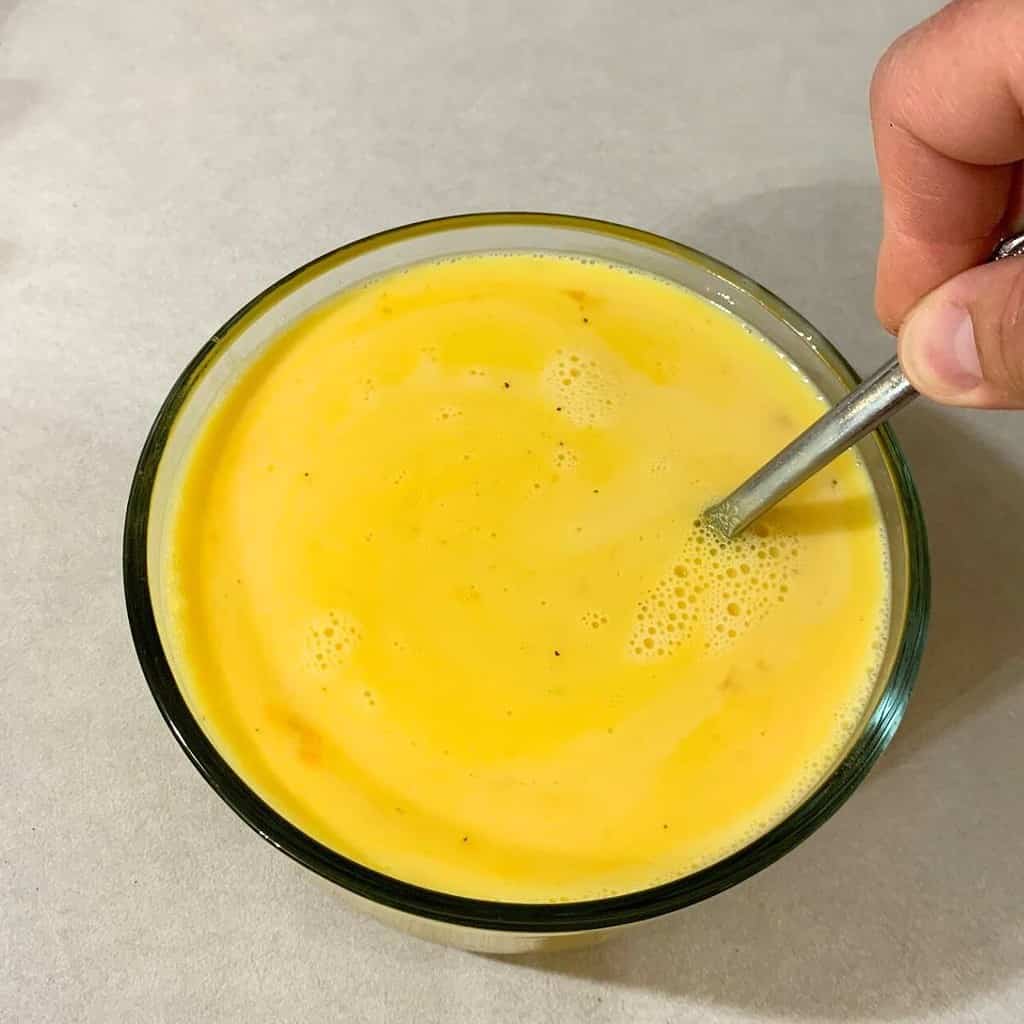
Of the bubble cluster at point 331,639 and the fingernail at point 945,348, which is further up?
the fingernail at point 945,348

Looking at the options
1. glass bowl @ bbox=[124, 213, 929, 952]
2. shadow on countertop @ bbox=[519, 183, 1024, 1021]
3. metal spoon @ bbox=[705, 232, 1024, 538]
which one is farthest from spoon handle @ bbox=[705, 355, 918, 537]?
shadow on countertop @ bbox=[519, 183, 1024, 1021]

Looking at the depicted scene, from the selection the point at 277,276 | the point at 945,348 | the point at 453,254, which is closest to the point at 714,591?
the point at 945,348

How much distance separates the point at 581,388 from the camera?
968 mm

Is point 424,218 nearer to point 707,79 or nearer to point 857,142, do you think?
point 707,79

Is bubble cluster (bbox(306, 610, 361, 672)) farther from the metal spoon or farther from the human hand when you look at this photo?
the human hand

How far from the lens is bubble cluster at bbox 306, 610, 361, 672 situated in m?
→ 0.85

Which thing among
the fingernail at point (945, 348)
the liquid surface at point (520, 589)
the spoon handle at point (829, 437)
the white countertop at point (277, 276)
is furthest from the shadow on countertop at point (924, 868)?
the fingernail at point (945, 348)

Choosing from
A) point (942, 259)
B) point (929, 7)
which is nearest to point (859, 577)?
point (942, 259)

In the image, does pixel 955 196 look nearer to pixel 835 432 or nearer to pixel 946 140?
pixel 946 140

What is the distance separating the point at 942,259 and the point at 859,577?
0.26 meters

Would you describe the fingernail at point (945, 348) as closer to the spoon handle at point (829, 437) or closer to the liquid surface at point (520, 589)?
the spoon handle at point (829, 437)

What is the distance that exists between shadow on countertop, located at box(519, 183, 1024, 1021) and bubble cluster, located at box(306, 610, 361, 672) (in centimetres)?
27

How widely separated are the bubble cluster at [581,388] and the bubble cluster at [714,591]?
0.43 feet

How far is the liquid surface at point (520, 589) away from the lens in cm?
81
